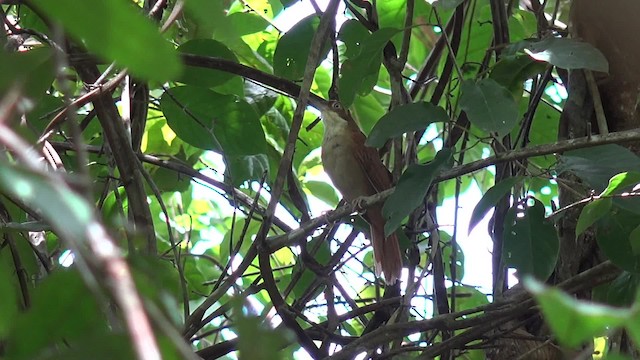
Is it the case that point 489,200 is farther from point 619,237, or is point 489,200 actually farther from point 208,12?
point 208,12

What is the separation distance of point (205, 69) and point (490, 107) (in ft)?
3.34

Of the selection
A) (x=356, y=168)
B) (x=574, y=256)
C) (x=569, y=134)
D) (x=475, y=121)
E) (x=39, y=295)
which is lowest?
(x=39, y=295)

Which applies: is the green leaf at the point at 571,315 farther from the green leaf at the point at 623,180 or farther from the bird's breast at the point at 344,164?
the bird's breast at the point at 344,164

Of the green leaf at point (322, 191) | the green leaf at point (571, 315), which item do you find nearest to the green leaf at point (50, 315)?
the green leaf at point (571, 315)

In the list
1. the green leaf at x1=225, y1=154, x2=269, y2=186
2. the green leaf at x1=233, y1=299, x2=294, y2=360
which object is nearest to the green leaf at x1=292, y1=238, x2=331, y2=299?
the green leaf at x1=225, y1=154, x2=269, y2=186

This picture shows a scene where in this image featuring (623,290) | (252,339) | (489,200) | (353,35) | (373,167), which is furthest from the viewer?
(373,167)

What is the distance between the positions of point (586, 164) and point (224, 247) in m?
2.17

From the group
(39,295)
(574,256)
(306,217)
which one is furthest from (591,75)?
(39,295)

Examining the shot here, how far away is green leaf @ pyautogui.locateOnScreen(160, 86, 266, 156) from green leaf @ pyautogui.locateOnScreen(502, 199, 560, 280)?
91 cm

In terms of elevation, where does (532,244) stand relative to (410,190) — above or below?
below

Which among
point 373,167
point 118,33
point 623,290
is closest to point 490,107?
point 623,290

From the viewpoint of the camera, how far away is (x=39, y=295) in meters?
0.76

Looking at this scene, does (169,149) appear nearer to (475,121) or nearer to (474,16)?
(474,16)

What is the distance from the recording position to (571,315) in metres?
0.65
